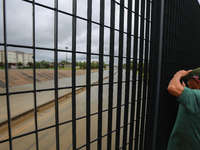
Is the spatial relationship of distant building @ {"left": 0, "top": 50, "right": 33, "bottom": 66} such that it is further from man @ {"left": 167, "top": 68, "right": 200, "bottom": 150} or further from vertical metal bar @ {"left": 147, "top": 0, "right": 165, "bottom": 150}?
vertical metal bar @ {"left": 147, "top": 0, "right": 165, "bottom": 150}

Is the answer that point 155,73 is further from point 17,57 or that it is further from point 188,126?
point 17,57

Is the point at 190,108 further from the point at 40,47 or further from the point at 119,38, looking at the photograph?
the point at 40,47

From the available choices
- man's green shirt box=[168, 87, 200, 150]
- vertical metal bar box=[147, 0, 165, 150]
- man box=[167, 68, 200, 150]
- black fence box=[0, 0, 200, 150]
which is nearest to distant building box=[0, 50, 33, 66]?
black fence box=[0, 0, 200, 150]

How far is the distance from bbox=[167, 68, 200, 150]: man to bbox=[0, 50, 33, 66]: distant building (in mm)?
2370

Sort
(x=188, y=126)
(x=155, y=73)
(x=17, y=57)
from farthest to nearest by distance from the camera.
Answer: (x=155, y=73) < (x=188, y=126) < (x=17, y=57)

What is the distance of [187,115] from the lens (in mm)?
2428

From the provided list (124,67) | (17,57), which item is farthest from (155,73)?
(17,57)

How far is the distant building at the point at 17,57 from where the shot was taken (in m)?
1.66

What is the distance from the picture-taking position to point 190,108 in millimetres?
1795

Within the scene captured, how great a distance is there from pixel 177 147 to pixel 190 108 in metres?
1.59

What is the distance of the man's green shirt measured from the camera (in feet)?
5.94

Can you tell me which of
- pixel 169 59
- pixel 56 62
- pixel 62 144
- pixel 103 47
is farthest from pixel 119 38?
pixel 62 144

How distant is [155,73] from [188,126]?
1.93 meters

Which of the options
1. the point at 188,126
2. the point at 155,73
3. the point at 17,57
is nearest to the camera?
the point at 17,57
